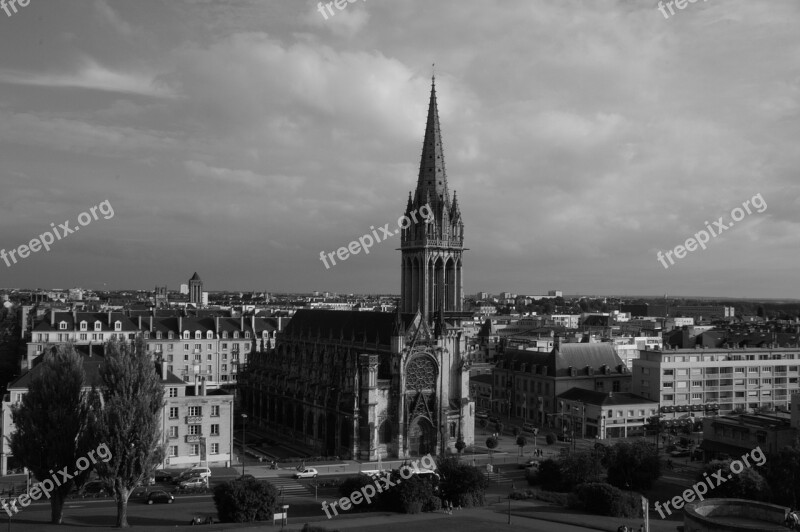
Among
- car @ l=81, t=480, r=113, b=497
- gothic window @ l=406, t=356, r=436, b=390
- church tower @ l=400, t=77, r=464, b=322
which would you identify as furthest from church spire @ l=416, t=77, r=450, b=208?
car @ l=81, t=480, r=113, b=497

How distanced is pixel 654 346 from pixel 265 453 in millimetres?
89065

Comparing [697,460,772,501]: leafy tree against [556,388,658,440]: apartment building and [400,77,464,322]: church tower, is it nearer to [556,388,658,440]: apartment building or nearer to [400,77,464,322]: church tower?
[556,388,658,440]: apartment building

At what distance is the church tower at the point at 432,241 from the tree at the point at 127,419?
45.7 meters

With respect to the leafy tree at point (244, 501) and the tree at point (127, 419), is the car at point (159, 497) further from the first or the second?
the leafy tree at point (244, 501)

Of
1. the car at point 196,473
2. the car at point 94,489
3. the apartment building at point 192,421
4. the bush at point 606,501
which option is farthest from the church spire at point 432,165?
→ the car at point 94,489

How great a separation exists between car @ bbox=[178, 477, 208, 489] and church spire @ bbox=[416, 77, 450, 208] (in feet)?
147

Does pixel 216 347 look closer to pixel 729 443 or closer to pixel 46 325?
pixel 46 325

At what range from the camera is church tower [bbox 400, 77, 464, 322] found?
98.9 m

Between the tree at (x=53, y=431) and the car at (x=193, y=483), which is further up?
the tree at (x=53, y=431)

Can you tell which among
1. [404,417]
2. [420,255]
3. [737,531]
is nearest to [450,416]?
[404,417]

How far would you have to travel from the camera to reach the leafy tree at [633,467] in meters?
70.1

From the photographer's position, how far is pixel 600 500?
61406mm

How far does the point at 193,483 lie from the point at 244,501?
16038mm

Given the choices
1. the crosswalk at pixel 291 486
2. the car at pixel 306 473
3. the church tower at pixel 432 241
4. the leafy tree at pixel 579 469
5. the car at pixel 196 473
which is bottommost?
the crosswalk at pixel 291 486
